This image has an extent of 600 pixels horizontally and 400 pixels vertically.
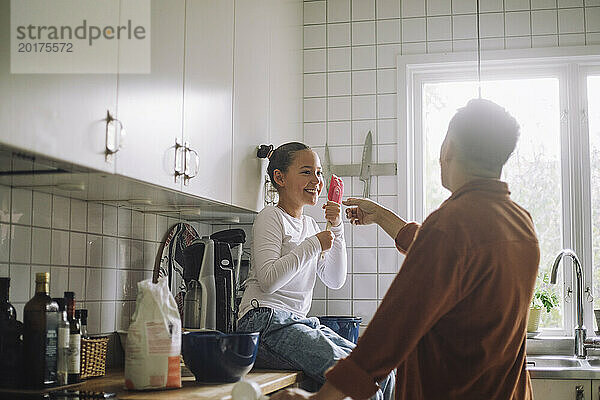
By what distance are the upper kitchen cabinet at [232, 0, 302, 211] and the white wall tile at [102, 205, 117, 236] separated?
40cm

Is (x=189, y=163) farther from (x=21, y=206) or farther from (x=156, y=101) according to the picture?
(x=21, y=206)

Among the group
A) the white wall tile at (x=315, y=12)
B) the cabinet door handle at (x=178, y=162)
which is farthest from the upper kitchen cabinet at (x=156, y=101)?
the white wall tile at (x=315, y=12)

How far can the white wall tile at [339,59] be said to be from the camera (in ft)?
11.9

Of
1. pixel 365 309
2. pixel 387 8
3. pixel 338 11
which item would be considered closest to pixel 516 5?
pixel 387 8

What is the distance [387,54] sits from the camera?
356cm

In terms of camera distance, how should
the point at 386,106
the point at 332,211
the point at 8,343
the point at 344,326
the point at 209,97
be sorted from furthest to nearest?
the point at 386,106 → the point at 344,326 → the point at 332,211 → the point at 209,97 → the point at 8,343

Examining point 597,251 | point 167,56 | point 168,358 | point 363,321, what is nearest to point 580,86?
point 597,251

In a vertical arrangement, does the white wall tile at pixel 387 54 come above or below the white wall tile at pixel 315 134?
above

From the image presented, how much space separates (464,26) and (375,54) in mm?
429

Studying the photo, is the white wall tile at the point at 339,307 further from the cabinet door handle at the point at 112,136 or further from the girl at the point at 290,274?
the cabinet door handle at the point at 112,136

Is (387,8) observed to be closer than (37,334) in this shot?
No

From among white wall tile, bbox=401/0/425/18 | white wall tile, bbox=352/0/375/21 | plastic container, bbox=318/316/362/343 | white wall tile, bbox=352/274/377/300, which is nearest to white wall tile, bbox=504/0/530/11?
white wall tile, bbox=401/0/425/18

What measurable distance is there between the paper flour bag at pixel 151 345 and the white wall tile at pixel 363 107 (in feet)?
6.21

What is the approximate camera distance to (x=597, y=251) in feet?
11.0
